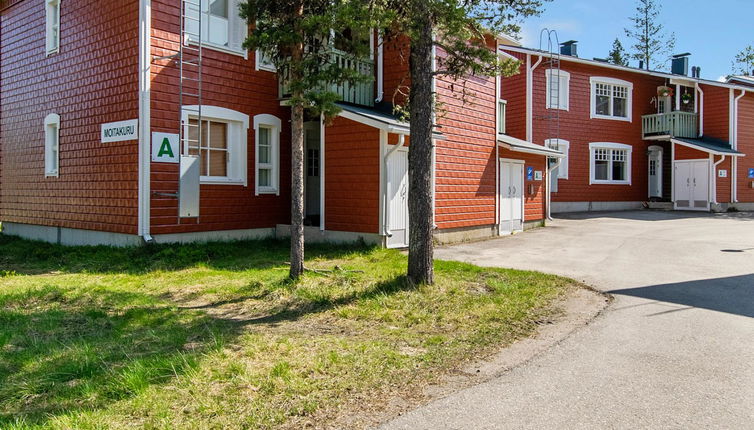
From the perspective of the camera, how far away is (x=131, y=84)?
12227 mm

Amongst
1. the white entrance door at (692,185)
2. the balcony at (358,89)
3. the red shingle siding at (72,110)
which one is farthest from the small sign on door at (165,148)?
the white entrance door at (692,185)

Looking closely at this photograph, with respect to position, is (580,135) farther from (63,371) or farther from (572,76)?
(63,371)

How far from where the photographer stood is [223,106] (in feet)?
44.1

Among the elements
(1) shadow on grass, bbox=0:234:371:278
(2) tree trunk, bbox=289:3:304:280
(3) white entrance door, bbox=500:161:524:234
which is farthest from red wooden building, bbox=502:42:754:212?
(2) tree trunk, bbox=289:3:304:280

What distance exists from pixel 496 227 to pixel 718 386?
478 inches

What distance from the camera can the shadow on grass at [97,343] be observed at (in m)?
4.32

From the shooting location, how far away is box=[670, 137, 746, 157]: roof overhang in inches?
949

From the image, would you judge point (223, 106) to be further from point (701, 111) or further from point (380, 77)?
point (701, 111)

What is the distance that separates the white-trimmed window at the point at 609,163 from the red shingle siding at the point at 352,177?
16.0 meters

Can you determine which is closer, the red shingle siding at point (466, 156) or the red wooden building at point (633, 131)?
the red shingle siding at point (466, 156)

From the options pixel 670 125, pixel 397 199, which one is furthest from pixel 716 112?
pixel 397 199

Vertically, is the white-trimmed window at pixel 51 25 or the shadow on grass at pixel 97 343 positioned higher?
the white-trimmed window at pixel 51 25

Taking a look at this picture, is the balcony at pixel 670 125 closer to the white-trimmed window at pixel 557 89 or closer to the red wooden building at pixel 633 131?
the red wooden building at pixel 633 131

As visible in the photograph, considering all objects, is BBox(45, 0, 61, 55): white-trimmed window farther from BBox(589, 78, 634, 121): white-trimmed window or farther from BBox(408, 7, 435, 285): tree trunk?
BBox(589, 78, 634, 121): white-trimmed window
